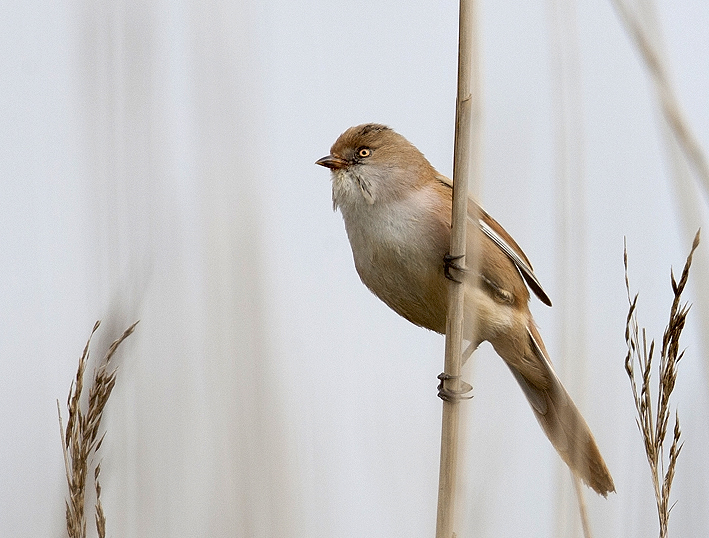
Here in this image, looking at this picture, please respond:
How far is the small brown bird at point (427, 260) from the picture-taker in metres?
2.10

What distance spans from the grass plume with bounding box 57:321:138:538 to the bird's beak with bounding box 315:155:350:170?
1109mm

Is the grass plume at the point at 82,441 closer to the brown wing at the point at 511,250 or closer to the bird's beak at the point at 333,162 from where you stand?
the bird's beak at the point at 333,162

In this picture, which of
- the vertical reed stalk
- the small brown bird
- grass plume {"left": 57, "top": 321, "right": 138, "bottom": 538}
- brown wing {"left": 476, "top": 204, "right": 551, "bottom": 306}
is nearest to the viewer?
grass plume {"left": 57, "top": 321, "right": 138, "bottom": 538}

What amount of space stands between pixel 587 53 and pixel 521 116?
0.24 m

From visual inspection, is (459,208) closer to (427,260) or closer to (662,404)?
(662,404)

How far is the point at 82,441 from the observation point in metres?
1.16

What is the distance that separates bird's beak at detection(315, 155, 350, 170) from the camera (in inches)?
89.0

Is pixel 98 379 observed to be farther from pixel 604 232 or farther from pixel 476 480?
pixel 604 232

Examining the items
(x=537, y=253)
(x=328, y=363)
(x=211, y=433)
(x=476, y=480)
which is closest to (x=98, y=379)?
(x=211, y=433)

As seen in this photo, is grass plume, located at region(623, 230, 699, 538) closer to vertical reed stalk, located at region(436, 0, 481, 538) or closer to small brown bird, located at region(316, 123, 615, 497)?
vertical reed stalk, located at region(436, 0, 481, 538)

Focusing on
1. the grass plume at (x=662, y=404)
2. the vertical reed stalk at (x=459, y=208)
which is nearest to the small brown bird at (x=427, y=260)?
the vertical reed stalk at (x=459, y=208)

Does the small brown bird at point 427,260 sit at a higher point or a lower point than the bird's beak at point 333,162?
lower

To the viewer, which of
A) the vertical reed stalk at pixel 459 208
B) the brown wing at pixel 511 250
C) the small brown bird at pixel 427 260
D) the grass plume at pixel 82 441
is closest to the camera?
the grass plume at pixel 82 441

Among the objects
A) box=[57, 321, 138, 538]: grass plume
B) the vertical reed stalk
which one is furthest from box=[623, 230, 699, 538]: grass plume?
box=[57, 321, 138, 538]: grass plume
